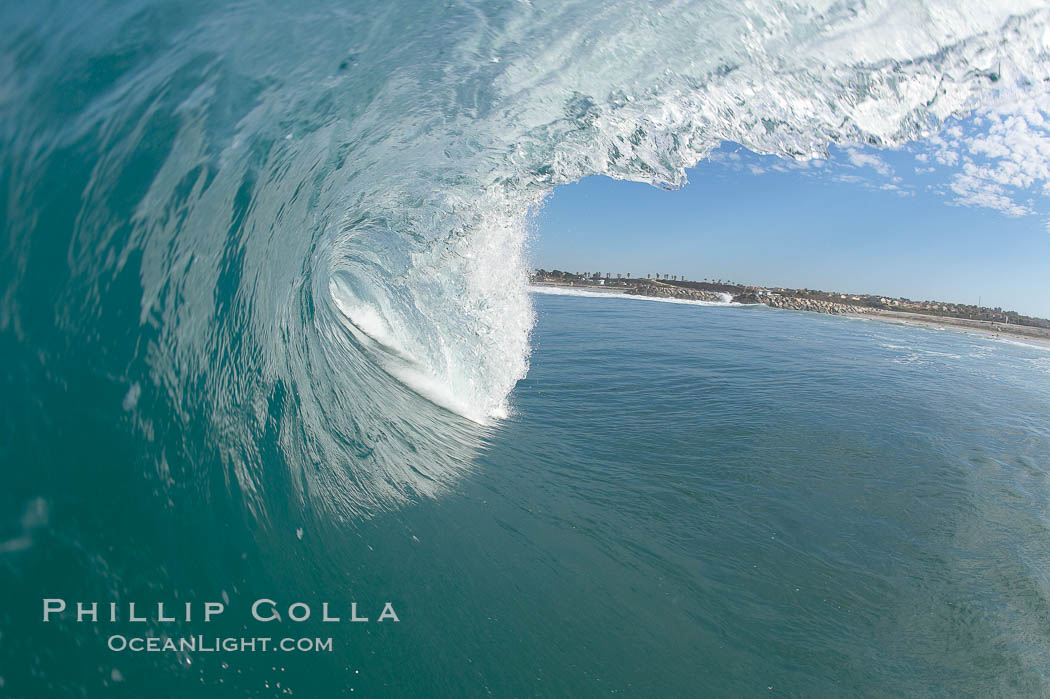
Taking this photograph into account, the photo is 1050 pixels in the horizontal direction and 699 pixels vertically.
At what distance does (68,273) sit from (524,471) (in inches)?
142

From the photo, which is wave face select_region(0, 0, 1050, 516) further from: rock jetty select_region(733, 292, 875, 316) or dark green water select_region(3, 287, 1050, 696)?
rock jetty select_region(733, 292, 875, 316)

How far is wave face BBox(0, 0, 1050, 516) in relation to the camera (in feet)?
7.82

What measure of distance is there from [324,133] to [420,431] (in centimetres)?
320

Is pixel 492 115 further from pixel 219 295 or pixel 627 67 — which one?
pixel 219 295

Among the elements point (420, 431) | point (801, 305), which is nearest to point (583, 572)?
point (420, 431)

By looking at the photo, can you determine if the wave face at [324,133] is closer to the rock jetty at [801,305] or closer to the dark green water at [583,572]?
the dark green water at [583,572]

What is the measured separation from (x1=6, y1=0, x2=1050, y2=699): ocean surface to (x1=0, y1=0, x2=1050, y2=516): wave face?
0.07 ft

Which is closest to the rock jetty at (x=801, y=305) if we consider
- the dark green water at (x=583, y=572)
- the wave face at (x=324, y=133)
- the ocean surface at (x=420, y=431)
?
the ocean surface at (x=420, y=431)

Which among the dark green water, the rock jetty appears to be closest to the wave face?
→ the dark green water

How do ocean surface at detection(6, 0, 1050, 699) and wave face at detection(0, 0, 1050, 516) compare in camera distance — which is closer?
ocean surface at detection(6, 0, 1050, 699)

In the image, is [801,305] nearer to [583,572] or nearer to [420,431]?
[420,431]

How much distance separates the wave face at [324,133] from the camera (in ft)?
7.82

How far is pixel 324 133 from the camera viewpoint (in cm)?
429

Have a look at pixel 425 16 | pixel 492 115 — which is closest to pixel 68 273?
pixel 425 16
